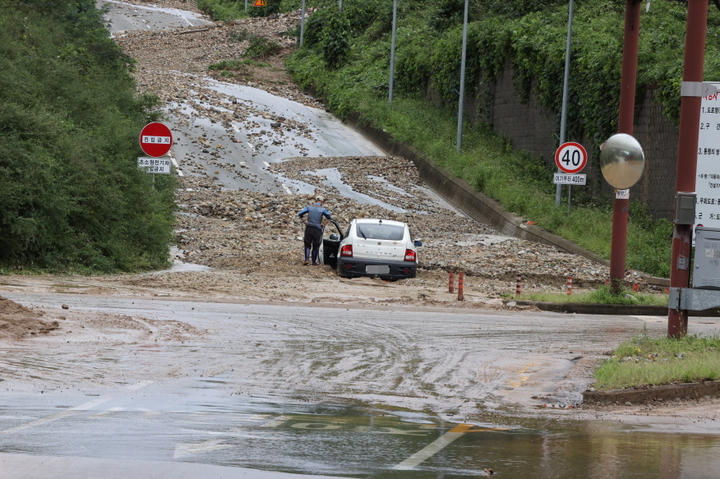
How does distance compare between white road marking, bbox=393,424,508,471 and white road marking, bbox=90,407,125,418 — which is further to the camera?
white road marking, bbox=90,407,125,418

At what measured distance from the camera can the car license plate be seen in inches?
869

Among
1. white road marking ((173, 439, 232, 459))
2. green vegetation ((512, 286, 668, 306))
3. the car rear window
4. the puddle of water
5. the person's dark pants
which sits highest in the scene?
the puddle of water

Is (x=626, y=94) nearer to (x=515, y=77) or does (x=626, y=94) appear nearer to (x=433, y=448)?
(x=433, y=448)

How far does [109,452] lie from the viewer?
6.54 m

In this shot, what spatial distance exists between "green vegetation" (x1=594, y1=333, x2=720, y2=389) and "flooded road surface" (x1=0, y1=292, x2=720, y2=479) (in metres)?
0.47

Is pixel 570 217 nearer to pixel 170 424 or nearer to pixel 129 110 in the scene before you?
pixel 129 110

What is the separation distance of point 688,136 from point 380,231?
10884 mm

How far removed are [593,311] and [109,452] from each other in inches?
558

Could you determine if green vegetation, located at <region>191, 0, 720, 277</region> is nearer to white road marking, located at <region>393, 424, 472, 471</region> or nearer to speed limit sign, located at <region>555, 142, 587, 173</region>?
speed limit sign, located at <region>555, 142, 587, 173</region>

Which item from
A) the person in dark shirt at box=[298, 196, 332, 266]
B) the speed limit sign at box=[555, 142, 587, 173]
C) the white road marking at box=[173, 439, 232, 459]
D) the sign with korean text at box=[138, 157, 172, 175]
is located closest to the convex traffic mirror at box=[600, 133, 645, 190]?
the white road marking at box=[173, 439, 232, 459]

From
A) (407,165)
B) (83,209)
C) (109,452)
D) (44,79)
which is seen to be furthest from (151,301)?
(407,165)

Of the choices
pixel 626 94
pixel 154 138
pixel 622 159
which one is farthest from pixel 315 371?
pixel 154 138

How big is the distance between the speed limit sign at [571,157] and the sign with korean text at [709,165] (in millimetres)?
13083

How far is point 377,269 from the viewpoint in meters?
22.2
